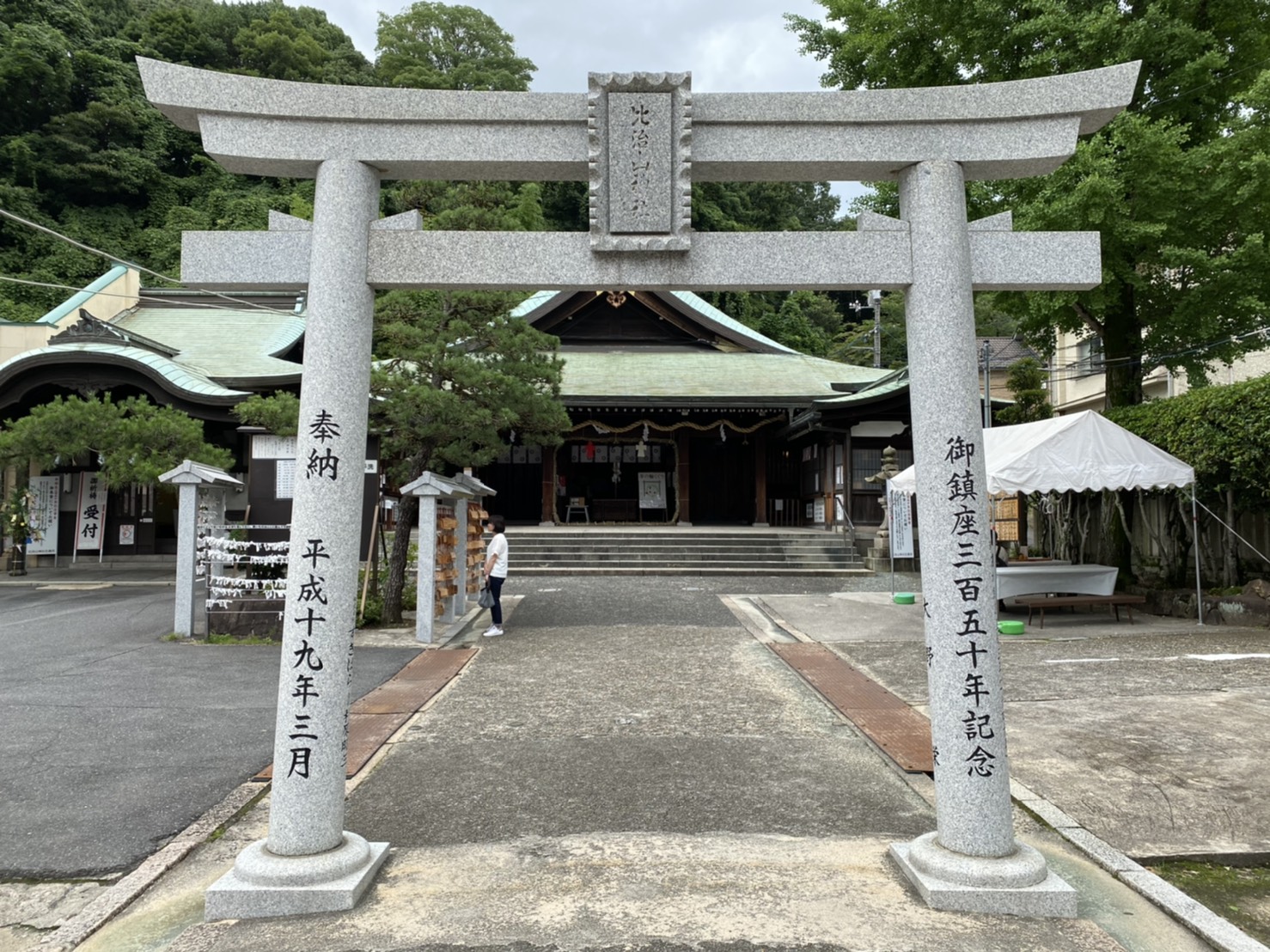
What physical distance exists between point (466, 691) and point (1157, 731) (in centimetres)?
558

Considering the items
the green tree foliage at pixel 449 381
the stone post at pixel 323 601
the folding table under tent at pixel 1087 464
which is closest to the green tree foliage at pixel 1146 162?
the folding table under tent at pixel 1087 464

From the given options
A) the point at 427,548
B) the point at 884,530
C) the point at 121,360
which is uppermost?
the point at 121,360

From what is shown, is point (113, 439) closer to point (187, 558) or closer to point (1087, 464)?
point (187, 558)

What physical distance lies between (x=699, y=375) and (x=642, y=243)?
17529 millimetres

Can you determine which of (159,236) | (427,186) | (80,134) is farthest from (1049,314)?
(80,134)

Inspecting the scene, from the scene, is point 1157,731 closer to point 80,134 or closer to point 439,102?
point 439,102

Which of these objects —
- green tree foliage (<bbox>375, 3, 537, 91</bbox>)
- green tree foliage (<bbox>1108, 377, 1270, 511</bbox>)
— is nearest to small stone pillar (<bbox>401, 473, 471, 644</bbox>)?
green tree foliage (<bbox>1108, 377, 1270, 511</bbox>)

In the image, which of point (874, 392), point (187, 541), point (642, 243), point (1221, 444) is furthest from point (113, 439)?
point (1221, 444)

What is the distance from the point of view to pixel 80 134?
3422 cm

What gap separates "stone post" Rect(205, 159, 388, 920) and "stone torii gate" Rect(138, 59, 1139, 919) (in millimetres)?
12

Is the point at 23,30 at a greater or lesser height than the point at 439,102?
greater

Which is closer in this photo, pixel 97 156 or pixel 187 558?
pixel 187 558

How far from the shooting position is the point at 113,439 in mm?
14250

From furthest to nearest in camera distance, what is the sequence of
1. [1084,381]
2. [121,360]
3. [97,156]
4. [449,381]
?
[97,156] → [1084,381] → [121,360] → [449,381]
